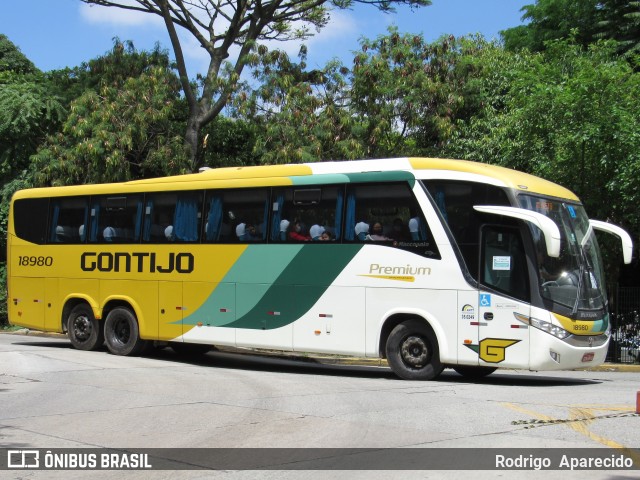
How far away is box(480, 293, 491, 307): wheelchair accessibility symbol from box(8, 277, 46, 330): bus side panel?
11.6m

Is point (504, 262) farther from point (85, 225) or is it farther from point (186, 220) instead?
point (85, 225)

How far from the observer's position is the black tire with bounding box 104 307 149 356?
19.4 metres

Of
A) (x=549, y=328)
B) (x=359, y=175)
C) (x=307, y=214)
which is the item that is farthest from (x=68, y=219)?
(x=549, y=328)

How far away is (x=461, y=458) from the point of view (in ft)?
26.6

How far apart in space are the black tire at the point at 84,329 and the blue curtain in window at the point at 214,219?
4.38 meters

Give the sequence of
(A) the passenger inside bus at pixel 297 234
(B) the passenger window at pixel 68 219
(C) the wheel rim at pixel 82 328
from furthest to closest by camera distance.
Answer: (C) the wheel rim at pixel 82 328 → (B) the passenger window at pixel 68 219 → (A) the passenger inside bus at pixel 297 234

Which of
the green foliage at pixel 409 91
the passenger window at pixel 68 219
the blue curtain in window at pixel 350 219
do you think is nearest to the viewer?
the blue curtain in window at pixel 350 219

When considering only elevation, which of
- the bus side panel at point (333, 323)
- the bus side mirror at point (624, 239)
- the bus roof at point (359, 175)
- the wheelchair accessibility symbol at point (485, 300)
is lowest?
the bus side panel at point (333, 323)

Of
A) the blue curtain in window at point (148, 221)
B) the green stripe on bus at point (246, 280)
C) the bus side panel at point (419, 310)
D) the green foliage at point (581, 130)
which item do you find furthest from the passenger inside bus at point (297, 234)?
the green foliage at point (581, 130)

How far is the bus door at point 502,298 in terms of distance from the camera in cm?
1404

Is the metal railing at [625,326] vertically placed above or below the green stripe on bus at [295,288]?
below

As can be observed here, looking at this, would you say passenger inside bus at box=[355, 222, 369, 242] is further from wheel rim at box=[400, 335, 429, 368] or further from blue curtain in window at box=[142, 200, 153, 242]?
blue curtain in window at box=[142, 200, 153, 242]

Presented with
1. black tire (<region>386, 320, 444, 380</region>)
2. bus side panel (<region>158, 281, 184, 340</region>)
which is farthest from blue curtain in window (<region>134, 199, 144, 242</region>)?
black tire (<region>386, 320, 444, 380</region>)

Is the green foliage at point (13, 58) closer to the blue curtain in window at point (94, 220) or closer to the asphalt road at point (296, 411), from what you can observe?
the blue curtain in window at point (94, 220)
